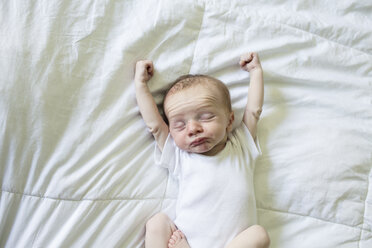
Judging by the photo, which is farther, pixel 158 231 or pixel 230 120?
pixel 230 120

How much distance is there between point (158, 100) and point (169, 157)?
17 centimetres

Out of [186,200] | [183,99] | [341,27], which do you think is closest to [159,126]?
[183,99]

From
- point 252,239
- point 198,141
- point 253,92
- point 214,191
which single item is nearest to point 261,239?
point 252,239

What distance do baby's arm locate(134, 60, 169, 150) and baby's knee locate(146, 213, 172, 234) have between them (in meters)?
0.19

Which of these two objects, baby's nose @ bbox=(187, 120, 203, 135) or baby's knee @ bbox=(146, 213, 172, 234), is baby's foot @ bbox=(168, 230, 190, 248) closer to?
baby's knee @ bbox=(146, 213, 172, 234)

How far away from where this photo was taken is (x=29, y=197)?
76 cm

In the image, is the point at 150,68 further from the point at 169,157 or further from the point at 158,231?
the point at 158,231

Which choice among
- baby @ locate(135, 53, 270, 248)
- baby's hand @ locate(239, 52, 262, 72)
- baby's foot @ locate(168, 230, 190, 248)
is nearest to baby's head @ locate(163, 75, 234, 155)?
baby @ locate(135, 53, 270, 248)

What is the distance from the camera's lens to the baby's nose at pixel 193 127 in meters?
0.83

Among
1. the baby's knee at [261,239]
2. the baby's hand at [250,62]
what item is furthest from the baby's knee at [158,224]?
the baby's hand at [250,62]

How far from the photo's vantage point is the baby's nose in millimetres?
833

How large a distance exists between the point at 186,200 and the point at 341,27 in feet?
2.28

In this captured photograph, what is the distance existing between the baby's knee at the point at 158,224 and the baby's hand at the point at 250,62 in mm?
472

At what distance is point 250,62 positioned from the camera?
93cm
